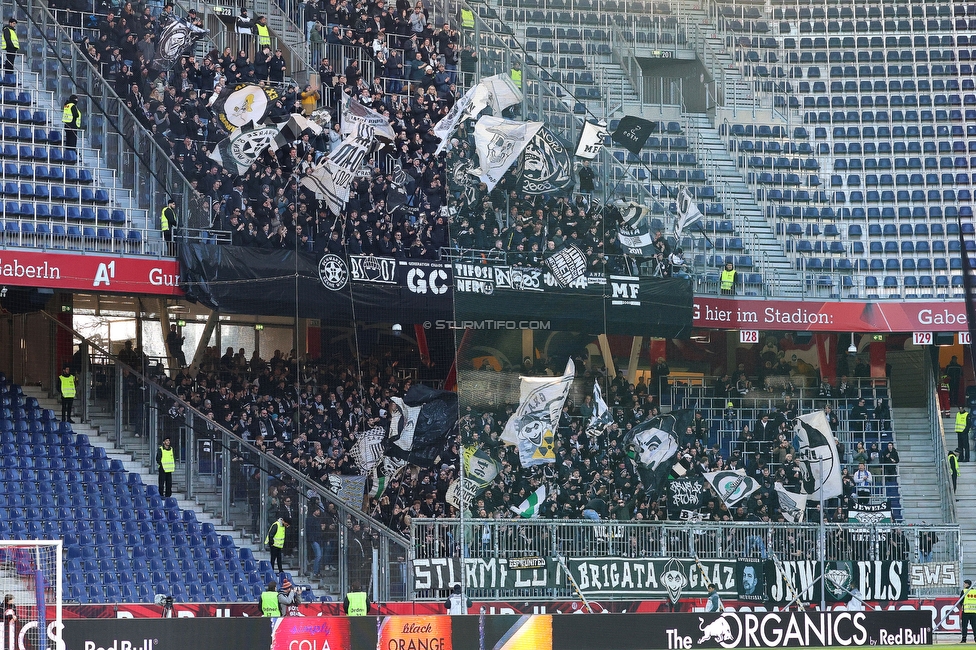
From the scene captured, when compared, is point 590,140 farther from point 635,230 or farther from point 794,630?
point 794,630

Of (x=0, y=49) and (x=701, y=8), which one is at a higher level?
(x=701, y=8)

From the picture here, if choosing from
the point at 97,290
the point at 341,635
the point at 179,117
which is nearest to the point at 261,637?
the point at 341,635

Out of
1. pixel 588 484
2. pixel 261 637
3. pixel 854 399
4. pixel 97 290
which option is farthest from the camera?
pixel 854 399

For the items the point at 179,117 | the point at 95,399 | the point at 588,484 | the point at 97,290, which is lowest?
the point at 588,484

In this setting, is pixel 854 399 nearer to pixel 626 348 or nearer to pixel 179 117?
pixel 626 348

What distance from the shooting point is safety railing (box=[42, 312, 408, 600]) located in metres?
21.8

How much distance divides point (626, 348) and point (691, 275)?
3.21m

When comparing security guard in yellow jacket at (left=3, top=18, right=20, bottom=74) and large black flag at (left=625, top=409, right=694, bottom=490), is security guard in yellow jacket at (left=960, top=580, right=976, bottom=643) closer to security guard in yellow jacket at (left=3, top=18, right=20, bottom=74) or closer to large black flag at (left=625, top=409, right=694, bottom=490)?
large black flag at (left=625, top=409, right=694, bottom=490)

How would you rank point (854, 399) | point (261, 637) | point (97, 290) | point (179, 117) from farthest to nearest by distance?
point (854, 399), point (179, 117), point (97, 290), point (261, 637)

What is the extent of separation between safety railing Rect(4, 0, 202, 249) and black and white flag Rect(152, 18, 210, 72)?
1.12 metres

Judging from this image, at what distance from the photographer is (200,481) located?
2308 centimetres

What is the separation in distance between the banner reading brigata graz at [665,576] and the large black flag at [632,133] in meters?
7.07

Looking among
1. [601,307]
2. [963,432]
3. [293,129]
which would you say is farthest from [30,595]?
[963,432]

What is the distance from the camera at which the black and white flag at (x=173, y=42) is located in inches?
962
